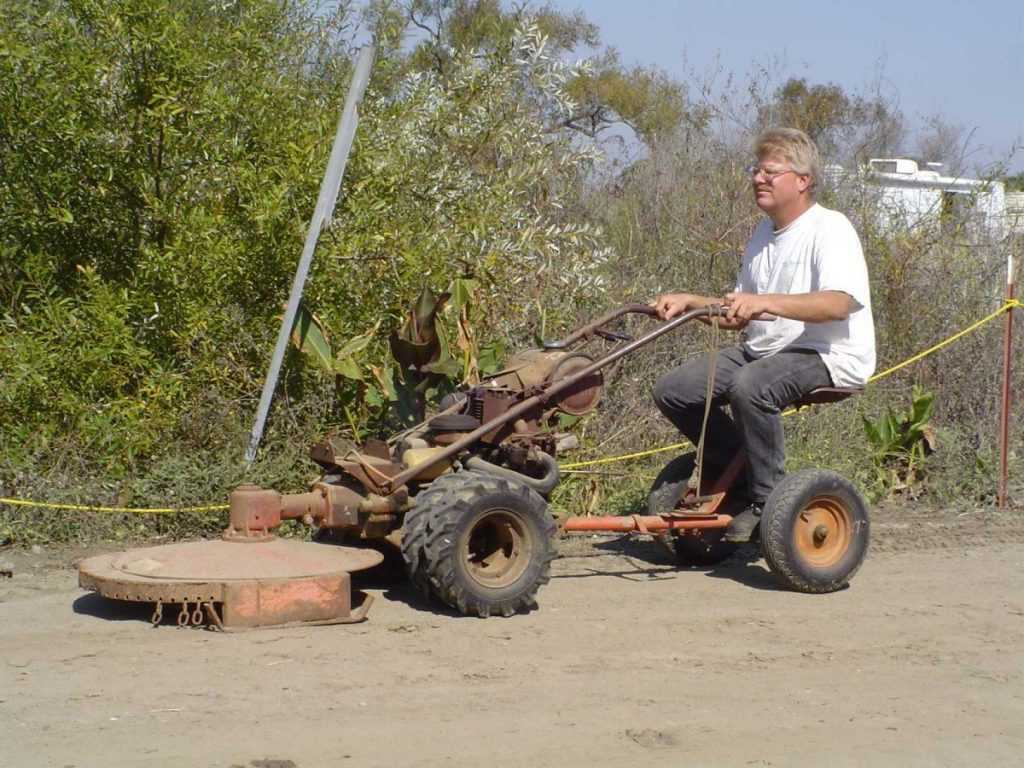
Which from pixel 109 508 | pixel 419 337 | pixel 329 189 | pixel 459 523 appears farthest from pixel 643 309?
pixel 109 508

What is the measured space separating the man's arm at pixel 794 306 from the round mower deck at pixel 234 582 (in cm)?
207

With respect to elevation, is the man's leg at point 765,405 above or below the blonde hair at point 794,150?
below

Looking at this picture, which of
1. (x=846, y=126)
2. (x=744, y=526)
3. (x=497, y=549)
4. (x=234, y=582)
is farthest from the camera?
(x=846, y=126)

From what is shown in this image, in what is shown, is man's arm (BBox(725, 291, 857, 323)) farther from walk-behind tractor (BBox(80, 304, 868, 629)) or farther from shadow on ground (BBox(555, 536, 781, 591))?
shadow on ground (BBox(555, 536, 781, 591))

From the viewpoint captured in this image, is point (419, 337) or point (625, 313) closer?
point (625, 313)

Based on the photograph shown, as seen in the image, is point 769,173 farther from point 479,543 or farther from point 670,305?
point 479,543

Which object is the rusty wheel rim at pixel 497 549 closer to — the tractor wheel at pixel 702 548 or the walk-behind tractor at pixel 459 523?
the walk-behind tractor at pixel 459 523

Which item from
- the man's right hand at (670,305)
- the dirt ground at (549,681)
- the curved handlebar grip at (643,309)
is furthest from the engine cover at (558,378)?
the dirt ground at (549,681)

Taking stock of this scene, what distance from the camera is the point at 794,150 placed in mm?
7090

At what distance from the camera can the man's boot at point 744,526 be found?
7.04m

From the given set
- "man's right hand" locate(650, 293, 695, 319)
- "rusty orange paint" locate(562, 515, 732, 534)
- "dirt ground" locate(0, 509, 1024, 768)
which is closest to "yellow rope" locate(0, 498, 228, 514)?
"dirt ground" locate(0, 509, 1024, 768)

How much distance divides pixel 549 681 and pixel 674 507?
7.69ft

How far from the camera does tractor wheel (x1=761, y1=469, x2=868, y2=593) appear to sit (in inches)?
269

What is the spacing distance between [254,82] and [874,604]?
14.5 feet
